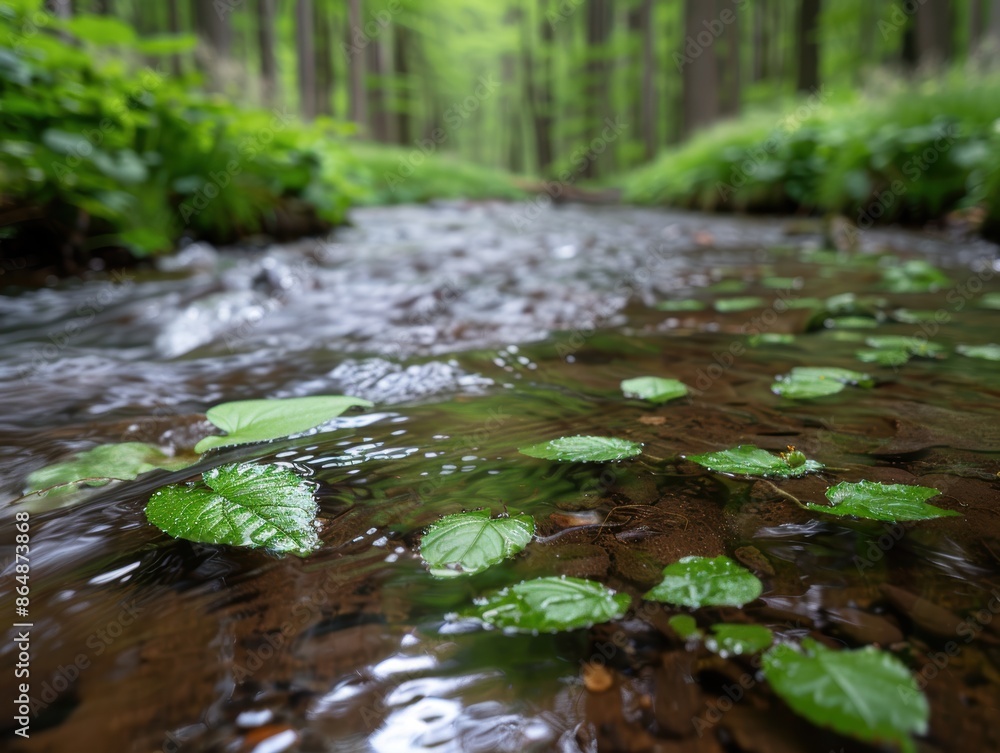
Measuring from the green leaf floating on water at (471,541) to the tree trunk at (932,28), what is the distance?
10.4 metres

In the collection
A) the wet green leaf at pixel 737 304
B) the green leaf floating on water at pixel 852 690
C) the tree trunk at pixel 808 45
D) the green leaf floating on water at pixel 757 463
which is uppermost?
the tree trunk at pixel 808 45

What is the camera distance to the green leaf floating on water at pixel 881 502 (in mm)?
845

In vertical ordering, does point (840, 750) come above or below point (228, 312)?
below

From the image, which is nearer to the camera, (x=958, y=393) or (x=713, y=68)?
(x=958, y=393)

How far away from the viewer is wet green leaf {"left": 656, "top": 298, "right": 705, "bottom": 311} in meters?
2.65

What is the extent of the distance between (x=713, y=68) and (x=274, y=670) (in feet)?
53.2

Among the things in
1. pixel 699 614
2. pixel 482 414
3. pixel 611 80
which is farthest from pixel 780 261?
pixel 611 80

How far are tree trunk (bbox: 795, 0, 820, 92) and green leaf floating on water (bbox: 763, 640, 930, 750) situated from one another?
1261cm

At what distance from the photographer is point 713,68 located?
13898 millimetres

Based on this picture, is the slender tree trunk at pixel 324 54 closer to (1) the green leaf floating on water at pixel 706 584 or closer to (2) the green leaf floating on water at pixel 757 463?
(2) the green leaf floating on water at pixel 757 463

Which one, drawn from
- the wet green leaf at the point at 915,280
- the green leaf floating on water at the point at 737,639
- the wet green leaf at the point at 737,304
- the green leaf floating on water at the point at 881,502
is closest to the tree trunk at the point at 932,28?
the wet green leaf at the point at 915,280

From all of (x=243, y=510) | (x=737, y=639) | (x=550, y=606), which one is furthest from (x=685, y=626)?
(x=243, y=510)

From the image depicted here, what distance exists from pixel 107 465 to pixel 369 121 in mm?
17114

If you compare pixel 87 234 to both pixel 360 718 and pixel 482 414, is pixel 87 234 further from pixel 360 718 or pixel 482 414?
pixel 360 718
